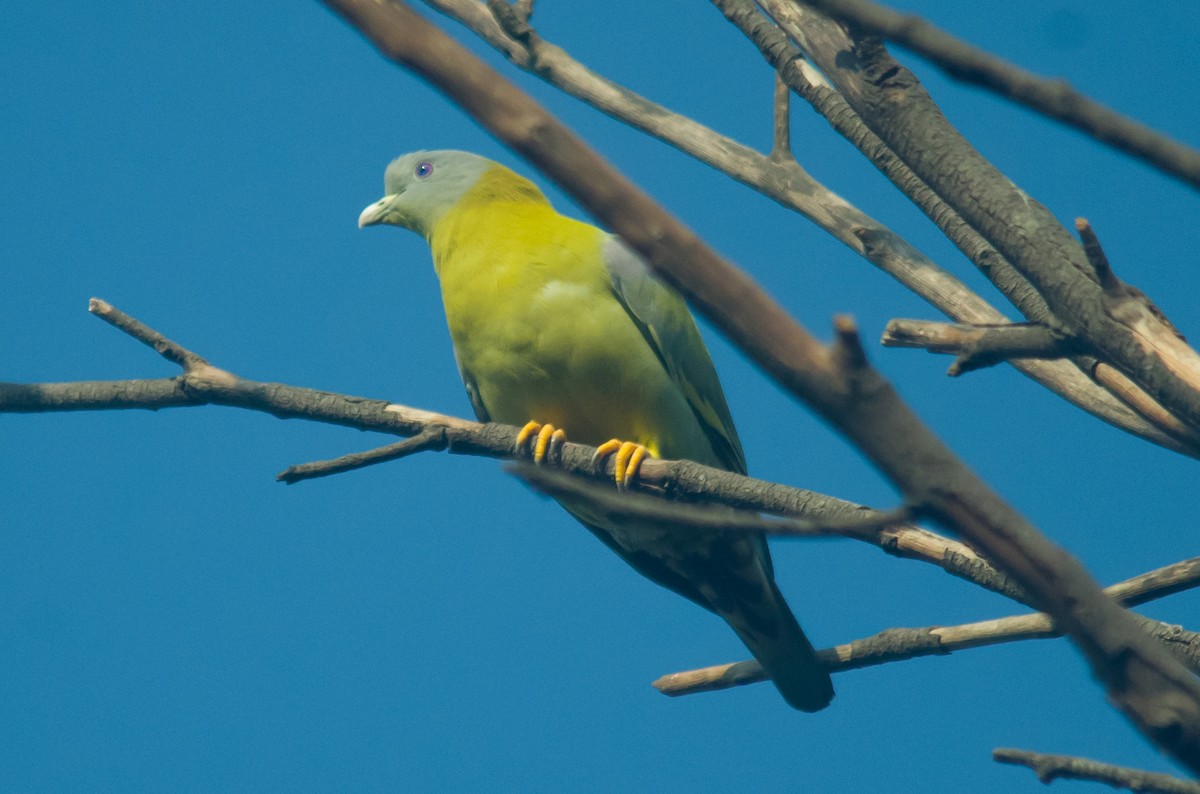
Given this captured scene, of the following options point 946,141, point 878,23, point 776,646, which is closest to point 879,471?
point 878,23

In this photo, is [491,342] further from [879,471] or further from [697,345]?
[879,471]

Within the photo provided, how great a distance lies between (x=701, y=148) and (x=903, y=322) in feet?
6.45

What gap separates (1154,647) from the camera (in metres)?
1.21

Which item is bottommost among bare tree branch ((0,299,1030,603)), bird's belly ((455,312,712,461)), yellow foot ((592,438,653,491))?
bare tree branch ((0,299,1030,603))

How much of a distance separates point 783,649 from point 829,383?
285cm

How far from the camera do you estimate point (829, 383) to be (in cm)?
108

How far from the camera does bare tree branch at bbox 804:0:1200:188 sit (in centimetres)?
→ 124

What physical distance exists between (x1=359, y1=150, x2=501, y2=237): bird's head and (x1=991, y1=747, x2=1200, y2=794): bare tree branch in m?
2.71

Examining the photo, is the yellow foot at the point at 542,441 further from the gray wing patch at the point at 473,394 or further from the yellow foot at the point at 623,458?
the gray wing patch at the point at 473,394

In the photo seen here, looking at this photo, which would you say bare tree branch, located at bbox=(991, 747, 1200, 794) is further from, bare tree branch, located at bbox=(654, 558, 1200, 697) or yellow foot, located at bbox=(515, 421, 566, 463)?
yellow foot, located at bbox=(515, 421, 566, 463)

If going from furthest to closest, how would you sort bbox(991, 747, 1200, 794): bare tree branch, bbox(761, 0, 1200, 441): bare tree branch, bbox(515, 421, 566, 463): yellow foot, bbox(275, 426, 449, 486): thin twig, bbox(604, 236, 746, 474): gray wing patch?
bbox(604, 236, 746, 474): gray wing patch → bbox(515, 421, 566, 463): yellow foot → bbox(275, 426, 449, 486): thin twig → bbox(991, 747, 1200, 794): bare tree branch → bbox(761, 0, 1200, 441): bare tree branch

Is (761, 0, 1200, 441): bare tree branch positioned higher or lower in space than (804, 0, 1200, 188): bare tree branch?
higher

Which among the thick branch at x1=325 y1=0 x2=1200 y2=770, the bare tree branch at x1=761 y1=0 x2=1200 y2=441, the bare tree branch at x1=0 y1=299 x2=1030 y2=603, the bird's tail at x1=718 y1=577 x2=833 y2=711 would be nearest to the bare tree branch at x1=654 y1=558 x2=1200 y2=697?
the bird's tail at x1=718 y1=577 x2=833 y2=711

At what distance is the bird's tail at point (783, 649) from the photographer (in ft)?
12.2
